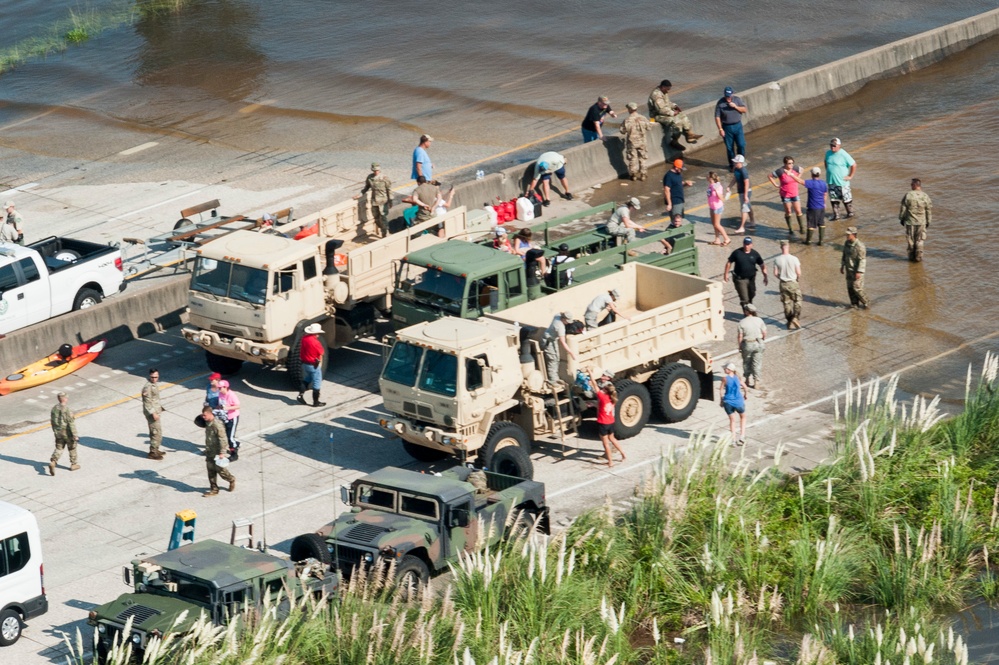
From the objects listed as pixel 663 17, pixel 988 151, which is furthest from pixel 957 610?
pixel 663 17

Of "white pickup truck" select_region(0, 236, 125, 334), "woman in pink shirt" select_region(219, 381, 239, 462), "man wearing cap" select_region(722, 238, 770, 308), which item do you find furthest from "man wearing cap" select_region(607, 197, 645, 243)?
"white pickup truck" select_region(0, 236, 125, 334)

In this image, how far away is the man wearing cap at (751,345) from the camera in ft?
79.3

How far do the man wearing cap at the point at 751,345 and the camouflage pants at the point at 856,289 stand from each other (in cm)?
341

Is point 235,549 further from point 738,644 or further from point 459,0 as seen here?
point 459,0

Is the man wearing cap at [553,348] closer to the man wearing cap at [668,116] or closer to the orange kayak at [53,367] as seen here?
the orange kayak at [53,367]

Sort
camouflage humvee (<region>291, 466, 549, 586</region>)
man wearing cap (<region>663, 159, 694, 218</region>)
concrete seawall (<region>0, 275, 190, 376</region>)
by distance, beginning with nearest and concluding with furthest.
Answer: camouflage humvee (<region>291, 466, 549, 586</region>) < concrete seawall (<region>0, 275, 190, 376</region>) < man wearing cap (<region>663, 159, 694, 218</region>)

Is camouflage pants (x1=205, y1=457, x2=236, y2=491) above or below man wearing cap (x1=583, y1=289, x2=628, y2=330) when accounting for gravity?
below

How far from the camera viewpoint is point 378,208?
96.7 feet

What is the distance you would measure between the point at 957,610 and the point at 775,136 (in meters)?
18.5

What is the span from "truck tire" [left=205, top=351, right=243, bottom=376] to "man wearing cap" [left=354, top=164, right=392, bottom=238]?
4163 mm

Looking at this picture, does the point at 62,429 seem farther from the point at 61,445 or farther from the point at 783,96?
the point at 783,96

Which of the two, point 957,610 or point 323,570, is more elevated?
point 323,570

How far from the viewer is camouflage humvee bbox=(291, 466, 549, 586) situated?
18.7 metres

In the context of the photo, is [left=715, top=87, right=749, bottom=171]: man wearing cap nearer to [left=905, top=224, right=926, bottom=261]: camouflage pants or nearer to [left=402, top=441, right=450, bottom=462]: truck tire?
[left=905, top=224, right=926, bottom=261]: camouflage pants
